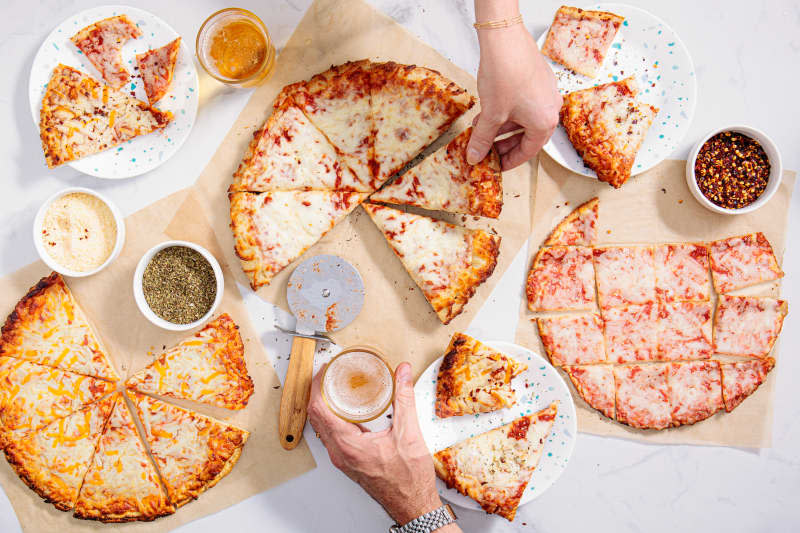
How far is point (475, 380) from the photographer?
4.04 m

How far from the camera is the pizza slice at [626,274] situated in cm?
431

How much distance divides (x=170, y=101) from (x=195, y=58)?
401 mm

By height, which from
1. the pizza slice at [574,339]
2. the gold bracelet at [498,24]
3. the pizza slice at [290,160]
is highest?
the gold bracelet at [498,24]

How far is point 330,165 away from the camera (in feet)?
13.9

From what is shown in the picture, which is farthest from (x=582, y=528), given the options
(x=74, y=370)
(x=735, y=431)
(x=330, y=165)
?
(x=74, y=370)

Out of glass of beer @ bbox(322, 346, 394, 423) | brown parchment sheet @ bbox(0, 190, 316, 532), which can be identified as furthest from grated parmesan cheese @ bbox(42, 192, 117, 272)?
glass of beer @ bbox(322, 346, 394, 423)

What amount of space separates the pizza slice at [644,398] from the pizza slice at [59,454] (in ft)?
13.0

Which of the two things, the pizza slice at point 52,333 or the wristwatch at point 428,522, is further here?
the pizza slice at point 52,333

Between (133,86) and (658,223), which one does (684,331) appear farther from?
(133,86)

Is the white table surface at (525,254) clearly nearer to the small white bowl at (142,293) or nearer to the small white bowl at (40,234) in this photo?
the small white bowl at (40,234)

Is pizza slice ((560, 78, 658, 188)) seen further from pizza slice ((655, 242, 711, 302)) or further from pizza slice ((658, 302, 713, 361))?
pizza slice ((658, 302, 713, 361))

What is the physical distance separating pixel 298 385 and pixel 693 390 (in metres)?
3.01

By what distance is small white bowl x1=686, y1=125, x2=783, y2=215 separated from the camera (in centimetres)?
409

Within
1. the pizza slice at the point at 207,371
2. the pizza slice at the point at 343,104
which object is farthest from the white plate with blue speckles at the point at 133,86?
the pizza slice at the point at 207,371
